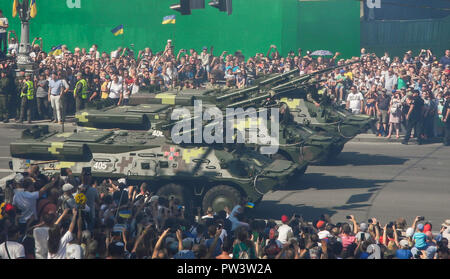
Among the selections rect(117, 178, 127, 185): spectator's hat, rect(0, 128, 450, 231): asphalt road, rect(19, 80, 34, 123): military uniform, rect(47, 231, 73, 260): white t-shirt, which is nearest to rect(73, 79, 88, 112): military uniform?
rect(19, 80, 34, 123): military uniform

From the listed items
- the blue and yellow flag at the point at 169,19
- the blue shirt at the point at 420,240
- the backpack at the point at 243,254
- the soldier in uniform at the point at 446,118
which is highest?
the blue and yellow flag at the point at 169,19

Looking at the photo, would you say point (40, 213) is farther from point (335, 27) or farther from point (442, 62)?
point (335, 27)

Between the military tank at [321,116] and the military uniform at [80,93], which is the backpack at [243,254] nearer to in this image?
the military tank at [321,116]

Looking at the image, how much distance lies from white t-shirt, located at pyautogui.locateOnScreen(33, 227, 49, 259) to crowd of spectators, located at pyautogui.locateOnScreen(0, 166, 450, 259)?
0.01 metres

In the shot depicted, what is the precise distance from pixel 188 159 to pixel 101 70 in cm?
1450

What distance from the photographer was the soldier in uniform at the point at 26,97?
2922cm

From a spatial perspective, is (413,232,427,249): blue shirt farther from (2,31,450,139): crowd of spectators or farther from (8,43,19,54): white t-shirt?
(8,43,19,54): white t-shirt

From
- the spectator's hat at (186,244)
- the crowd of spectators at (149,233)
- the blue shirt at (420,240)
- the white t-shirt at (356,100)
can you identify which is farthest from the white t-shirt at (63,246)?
the white t-shirt at (356,100)

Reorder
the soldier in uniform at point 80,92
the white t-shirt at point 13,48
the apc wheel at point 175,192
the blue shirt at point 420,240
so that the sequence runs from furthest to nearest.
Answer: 1. the white t-shirt at point 13,48
2. the soldier in uniform at point 80,92
3. the apc wheel at point 175,192
4. the blue shirt at point 420,240

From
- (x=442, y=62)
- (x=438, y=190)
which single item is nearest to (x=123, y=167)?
(x=438, y=190)

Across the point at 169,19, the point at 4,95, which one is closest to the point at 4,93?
the point at 4,95

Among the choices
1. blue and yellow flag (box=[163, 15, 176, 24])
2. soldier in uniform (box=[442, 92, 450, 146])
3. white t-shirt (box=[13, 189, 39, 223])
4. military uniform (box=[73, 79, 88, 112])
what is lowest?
white t-shirt (box=[13, 189, 39, 223])

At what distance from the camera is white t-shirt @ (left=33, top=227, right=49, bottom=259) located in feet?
37.5

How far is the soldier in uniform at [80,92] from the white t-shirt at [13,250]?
18.7m
